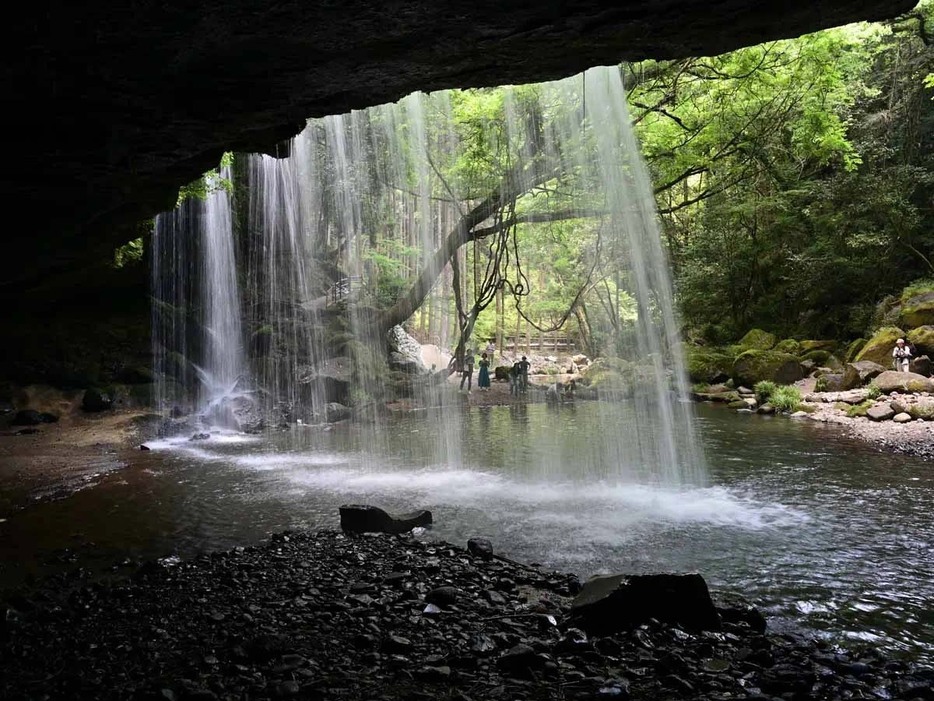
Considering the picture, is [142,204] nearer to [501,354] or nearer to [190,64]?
[190,64]

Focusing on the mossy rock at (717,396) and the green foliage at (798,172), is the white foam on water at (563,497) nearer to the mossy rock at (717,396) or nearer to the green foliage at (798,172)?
the green foliage at (798,172)

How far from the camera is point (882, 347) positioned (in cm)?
2091

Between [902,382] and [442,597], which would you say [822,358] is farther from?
[442,597]

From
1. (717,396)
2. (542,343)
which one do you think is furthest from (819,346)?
(542,343)

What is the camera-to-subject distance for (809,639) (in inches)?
190

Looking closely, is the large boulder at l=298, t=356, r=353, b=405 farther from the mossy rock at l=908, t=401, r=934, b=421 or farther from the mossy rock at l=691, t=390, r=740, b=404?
the mossy rock at l=908, t=401, r=934, b=421

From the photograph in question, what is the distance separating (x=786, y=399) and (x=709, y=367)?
6.34 m

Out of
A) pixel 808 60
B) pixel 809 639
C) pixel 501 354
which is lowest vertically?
pixel 809 639

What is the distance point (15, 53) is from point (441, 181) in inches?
694

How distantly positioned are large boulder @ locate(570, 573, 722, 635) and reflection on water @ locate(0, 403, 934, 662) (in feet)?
3.03

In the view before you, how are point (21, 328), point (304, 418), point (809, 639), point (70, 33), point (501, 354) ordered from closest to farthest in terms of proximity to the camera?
point (70, 33) → point (809, 639) → point (21, 328) → point (304, 418) → point (501, 354)

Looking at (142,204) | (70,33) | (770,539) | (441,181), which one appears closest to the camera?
(70,33)

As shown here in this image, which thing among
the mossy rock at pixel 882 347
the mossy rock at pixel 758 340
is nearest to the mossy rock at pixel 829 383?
the mossy rock at pixel 882 347

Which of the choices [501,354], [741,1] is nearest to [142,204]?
[741,1]
